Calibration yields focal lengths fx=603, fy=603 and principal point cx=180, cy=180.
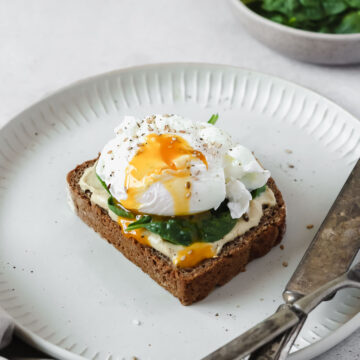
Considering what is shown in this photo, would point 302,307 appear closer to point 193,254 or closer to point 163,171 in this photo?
point 193,254

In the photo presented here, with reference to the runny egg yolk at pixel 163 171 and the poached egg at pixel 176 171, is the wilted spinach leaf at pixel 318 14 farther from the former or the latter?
the runny egg yolk at pixel 163 171

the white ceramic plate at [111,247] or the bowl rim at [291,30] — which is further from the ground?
the bowl rim at [291,30]

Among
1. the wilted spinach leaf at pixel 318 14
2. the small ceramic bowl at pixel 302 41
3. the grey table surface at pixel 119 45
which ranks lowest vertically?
the grey table surface at pixel 119 45

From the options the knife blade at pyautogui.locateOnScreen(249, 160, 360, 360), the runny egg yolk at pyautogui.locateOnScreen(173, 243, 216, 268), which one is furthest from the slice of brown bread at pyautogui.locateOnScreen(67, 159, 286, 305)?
the knife blade at pyautogui.locateOnScreen(249, 160, 360, 360)

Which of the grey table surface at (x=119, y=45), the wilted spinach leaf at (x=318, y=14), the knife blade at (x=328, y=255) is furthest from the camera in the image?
the grey table surface at (x=119, y=45)

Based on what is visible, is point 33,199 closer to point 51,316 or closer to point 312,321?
point 51,316

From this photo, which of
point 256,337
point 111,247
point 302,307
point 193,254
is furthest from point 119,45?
point 256,337

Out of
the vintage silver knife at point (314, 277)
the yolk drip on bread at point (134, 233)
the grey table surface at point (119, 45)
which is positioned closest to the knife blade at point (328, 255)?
the vintage silver knife at point (314, 277)
